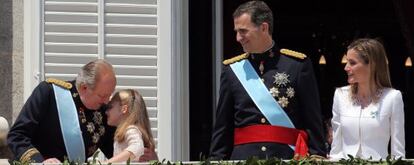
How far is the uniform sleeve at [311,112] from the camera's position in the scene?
659 centimetres

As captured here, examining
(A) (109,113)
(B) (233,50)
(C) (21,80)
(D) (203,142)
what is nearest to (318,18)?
(B) (233,50)

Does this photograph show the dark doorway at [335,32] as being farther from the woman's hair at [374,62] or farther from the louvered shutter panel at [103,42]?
the woman's hair at [374,62]

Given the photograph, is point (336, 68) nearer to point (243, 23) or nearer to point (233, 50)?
point (233, 50)

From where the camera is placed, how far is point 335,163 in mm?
6102

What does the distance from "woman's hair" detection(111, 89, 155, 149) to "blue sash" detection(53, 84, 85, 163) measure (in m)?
0.24

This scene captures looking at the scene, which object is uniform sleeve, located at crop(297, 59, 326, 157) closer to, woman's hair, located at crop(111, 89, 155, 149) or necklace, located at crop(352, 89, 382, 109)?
necklace, located at crop(352, 89, 382, 109)

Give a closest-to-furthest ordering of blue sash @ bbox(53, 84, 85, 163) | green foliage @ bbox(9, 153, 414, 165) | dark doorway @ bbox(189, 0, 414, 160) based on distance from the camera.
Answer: green foliage @ bbox(9, 153, 414, 165) → blue sash @ bbox(53, 84, 85, 163) → dark doorway @ bbox(189, 0, 414, 160)

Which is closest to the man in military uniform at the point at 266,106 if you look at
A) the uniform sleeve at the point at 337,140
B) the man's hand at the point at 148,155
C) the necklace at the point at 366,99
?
the uniform sleeve at the point at 337,140

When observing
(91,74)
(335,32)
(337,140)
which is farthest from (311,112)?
(335,32)

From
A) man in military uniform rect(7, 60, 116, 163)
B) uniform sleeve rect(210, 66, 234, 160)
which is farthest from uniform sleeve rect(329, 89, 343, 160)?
man in military uniform rect(7, 60, 116, 163)

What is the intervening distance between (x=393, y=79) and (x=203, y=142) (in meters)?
6.09

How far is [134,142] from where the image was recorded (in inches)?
274

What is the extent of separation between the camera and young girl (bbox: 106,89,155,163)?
6930 mm

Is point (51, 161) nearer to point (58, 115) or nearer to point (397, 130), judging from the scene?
point (58, 115)
